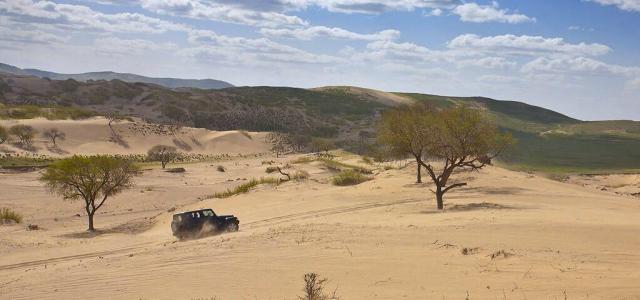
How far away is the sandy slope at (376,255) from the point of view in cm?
1251

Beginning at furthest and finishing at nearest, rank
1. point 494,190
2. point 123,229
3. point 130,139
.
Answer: point 130,139
point 494,190
point 123,229

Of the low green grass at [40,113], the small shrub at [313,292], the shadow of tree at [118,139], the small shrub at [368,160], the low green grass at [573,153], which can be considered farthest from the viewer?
the low green grass at [40,113]

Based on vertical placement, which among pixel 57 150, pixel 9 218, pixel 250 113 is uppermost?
pixel 250 113

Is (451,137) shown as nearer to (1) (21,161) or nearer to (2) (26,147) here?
(1) (21,161)

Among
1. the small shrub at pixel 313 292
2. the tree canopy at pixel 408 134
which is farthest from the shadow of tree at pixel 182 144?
the small shrub at pixel 313 292

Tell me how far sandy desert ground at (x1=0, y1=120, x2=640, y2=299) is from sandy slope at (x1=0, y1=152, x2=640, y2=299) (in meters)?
0.04

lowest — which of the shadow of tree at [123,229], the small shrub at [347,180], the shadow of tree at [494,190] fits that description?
the shadow of tree at [123,229]

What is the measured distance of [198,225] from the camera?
25.5 meters

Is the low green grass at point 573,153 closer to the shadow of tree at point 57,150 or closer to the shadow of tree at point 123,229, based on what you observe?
the shadow of tree at point 123,229

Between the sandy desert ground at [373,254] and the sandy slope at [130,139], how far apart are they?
53741mm

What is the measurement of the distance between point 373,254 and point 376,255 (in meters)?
0.14

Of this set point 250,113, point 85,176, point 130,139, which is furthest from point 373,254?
point 250,113

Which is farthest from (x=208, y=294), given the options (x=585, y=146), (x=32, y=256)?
(x=585, y=146)

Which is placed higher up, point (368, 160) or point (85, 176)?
point (85, 176)
